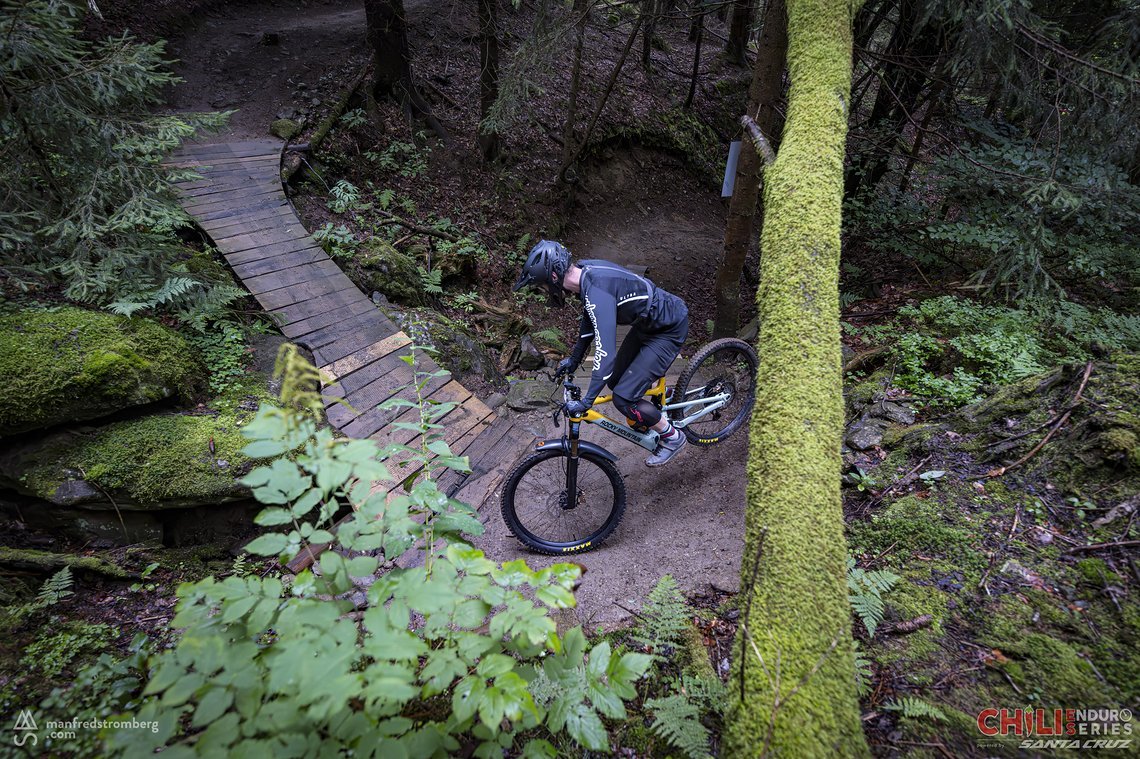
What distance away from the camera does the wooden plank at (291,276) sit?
6.79 metres

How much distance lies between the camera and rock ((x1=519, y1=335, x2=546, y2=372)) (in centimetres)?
812

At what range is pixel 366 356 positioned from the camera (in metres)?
6.52

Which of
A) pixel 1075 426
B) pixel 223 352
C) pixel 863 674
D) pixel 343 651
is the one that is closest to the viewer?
pixel 343 651

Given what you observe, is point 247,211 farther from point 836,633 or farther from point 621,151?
point 621,151

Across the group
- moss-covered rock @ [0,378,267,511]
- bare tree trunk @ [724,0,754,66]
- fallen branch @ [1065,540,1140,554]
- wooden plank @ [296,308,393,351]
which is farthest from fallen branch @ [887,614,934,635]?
bare tree trunk @ [724,0,754,66]

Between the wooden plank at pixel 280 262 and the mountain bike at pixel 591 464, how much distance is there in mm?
5038

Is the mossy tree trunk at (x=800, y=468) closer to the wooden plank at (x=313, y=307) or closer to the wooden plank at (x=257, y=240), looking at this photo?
the wooden plank at (x=313, y=307)

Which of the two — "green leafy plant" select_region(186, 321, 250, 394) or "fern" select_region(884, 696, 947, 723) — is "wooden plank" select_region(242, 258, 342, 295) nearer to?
"green leafy plant" select_region(186, 321, 250, 394)

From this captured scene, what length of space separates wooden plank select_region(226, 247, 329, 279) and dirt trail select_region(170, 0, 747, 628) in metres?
4.33

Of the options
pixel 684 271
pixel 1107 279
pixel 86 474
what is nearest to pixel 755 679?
pixel 86 474

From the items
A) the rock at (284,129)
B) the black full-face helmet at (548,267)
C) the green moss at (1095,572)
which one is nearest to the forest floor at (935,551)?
the green moss at (1095,572)

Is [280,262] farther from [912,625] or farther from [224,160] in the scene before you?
[912,625]

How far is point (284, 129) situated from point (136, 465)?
8.54 metres

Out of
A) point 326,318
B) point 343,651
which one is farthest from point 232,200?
point 343,651
